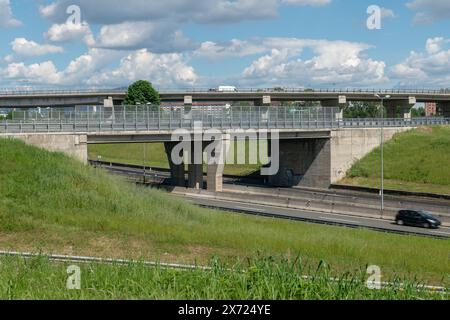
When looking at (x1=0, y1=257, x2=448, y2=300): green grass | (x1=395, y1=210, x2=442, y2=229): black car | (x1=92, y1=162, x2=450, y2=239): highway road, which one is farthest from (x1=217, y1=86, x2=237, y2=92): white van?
(x1=0, y1=257, x2=448, y2=300): green grass

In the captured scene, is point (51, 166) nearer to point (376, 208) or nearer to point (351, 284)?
point (351, 284)

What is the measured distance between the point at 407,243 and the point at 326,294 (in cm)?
2118

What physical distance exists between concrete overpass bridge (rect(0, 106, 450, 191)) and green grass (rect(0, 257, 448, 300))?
36.2m

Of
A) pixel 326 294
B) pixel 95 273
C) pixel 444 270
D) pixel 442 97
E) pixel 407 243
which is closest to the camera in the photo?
pixel 326 294

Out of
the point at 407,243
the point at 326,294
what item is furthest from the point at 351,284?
the point at 407,243

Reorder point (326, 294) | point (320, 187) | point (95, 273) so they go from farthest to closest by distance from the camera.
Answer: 1. point (320, 187)
2. point (95, 273)
3. point (326, 294)

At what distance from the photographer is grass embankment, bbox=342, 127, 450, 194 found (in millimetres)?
59031

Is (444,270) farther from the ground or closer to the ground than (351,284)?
closer to the ground

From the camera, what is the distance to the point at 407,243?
96.5 ft

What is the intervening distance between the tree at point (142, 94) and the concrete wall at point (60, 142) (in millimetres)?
48405

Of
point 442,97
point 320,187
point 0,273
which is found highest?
point 442,97

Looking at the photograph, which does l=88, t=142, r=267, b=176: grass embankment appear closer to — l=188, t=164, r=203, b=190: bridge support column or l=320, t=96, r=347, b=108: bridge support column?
l=320, t=96, r=347, b=108: bridge support column

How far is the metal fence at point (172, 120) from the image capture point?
47.0 meters
